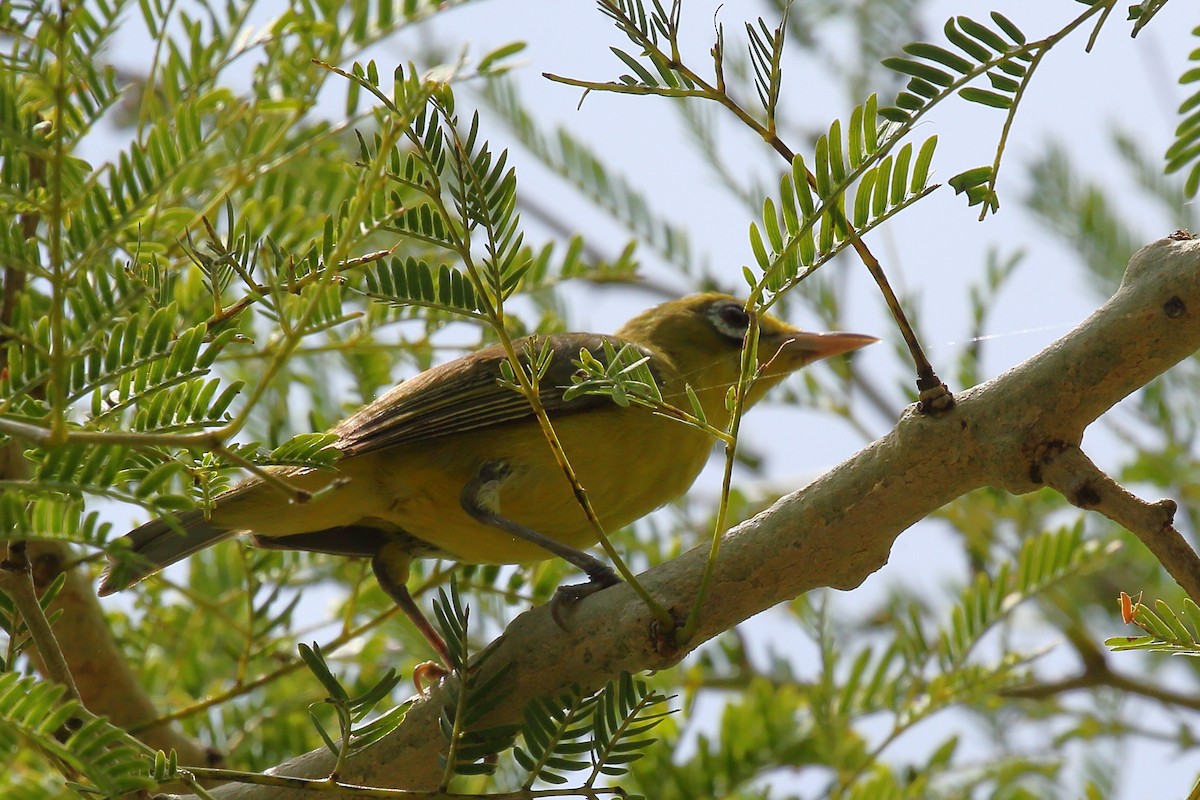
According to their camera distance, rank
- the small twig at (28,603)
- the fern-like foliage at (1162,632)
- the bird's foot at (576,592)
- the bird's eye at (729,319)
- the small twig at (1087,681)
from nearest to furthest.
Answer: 1. the fern-like foliage at (1162,632)
2. the small twig at (28,603)
3. the bird's foot at (576,592)
4. the small twig at (1087,681)
5. the bird's eye at (729,319)

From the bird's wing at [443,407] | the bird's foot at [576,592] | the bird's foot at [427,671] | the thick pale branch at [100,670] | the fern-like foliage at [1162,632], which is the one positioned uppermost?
the bird's wing at [443,407]

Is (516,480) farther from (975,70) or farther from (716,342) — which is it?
(975,70)

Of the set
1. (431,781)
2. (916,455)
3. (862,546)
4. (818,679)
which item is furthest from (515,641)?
(818,679)

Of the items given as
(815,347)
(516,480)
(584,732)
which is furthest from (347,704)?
(815,347)

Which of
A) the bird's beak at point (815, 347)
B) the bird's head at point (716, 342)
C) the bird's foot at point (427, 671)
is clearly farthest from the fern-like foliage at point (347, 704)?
the bird's beak at point (815, 347)

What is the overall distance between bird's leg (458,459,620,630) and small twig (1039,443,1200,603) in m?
1.38

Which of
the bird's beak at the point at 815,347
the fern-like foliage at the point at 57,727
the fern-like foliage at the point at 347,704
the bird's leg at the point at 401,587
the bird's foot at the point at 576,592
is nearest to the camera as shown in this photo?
the fern-like foliage at the point at 57,727

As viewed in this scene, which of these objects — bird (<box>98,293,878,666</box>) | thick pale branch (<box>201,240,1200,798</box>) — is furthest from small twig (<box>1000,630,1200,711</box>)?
thick pale branch (<box>201,240,1200,798</box>)

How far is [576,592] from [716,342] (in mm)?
2280

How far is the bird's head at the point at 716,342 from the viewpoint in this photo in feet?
16.1

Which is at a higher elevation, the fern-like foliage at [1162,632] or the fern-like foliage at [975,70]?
the fern-like foliage at [975,70]

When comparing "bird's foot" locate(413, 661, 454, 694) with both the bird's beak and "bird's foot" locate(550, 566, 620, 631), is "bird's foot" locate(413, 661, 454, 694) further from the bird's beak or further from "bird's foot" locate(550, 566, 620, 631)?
the bird's beak

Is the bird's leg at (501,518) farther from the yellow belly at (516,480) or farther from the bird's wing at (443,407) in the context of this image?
the bird's wing at (443,407)

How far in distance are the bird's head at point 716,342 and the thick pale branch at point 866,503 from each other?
203cm
